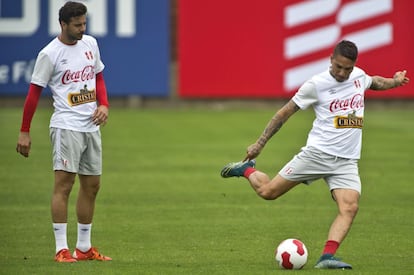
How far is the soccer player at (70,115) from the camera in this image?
9.66 meters

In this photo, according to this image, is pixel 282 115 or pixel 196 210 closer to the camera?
pixel 282 115

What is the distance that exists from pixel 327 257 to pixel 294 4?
21.6 metres

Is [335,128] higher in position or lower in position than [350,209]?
higher

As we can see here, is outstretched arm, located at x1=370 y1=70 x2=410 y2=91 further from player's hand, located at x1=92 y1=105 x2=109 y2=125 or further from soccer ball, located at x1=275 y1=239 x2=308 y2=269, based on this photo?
player's hand, located at x1=92 y1=105 x2=109 y2=125

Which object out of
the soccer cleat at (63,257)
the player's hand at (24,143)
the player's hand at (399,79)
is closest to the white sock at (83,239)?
the soccer cleat at (63,257)

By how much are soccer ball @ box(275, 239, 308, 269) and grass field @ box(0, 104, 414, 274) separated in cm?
12

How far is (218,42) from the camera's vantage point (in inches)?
1215

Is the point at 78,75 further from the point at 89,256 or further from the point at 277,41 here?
the point at 277,41

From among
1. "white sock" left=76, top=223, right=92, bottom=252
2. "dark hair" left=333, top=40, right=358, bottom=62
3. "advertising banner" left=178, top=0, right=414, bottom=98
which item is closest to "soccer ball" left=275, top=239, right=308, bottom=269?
"dark hair" left=333, top=40, right=358, bottom=62

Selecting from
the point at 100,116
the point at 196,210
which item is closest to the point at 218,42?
the point at 196,210

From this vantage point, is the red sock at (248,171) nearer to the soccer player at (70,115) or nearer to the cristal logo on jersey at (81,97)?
the soccer player at (70,115)

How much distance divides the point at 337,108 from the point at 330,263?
1381 millimetres

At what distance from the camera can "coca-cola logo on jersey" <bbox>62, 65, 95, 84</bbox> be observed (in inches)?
384

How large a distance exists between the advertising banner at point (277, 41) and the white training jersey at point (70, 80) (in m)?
20.6
